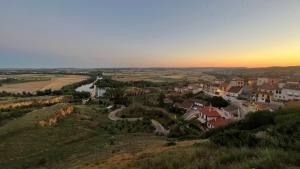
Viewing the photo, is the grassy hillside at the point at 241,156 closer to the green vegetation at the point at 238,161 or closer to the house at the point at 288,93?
the green vegetation at the point at 238,161

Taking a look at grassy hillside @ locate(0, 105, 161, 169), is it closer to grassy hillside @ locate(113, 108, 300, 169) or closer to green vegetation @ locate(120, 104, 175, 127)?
grassy hillside @ locate(113, 108, 300, 169)

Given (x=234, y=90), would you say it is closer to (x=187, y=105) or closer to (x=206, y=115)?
(x=187, y=105)

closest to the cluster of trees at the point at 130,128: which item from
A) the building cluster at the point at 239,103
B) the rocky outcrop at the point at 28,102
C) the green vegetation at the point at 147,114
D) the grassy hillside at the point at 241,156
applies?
the green vegetation at the point at 147,114

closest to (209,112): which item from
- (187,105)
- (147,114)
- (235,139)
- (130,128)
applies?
(147,114)

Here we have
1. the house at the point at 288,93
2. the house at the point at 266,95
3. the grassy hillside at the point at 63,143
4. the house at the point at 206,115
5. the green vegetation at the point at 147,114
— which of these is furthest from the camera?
the house at the point at 266,95

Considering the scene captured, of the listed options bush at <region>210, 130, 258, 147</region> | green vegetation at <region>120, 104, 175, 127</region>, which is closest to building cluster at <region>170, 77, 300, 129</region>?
green vegetation at <region>120, 104, 175, 127</region>

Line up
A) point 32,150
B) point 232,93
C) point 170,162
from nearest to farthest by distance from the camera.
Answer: point 170,162, point 32,150, point 232,93

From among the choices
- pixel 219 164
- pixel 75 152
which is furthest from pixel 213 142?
pixel 75 152

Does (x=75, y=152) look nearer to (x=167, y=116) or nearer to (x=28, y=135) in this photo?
(x=28, y=135)
